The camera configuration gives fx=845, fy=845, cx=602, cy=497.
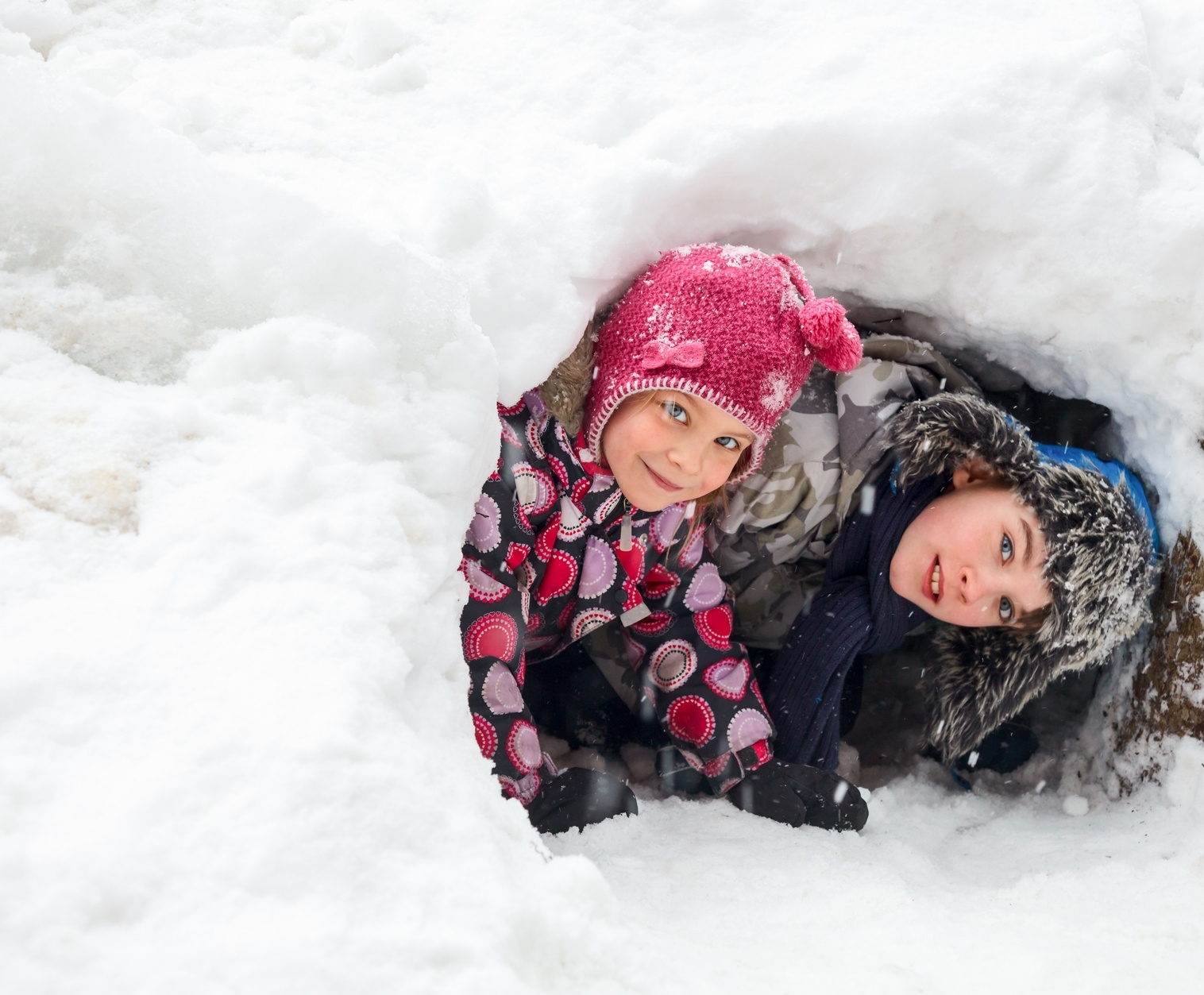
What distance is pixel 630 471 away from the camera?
4.45 feet

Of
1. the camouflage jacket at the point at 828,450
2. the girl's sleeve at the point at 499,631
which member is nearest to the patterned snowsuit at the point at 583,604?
the girl's sleeve at the point at 499,631

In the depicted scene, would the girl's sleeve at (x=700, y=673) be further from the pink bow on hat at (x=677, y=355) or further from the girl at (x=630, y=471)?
the pink bow on hat at (x=677, y=355)

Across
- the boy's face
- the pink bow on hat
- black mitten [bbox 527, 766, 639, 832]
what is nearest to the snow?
black mitten [bbox 527, 766, 639, 832]

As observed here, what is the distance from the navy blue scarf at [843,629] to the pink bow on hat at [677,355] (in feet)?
1.96

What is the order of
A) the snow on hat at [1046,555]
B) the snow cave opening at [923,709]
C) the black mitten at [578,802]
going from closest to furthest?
the black mitten at [578,802] → the snow on hat at [1046,555] → the snow cave opening at [923,709]

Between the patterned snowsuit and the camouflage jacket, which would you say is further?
the camouflage jacket

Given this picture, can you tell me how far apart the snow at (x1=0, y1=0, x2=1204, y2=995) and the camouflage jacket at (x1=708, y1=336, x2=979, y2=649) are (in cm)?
11

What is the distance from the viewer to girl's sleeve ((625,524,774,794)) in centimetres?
157

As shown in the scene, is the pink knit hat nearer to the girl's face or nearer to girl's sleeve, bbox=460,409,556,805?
the girl's face

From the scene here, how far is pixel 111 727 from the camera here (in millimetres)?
598

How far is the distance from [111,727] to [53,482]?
25 cm

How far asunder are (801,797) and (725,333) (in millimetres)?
811

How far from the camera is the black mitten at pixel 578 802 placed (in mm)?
1240

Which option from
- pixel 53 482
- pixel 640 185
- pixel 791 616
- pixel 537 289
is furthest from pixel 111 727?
pixel 791 616
